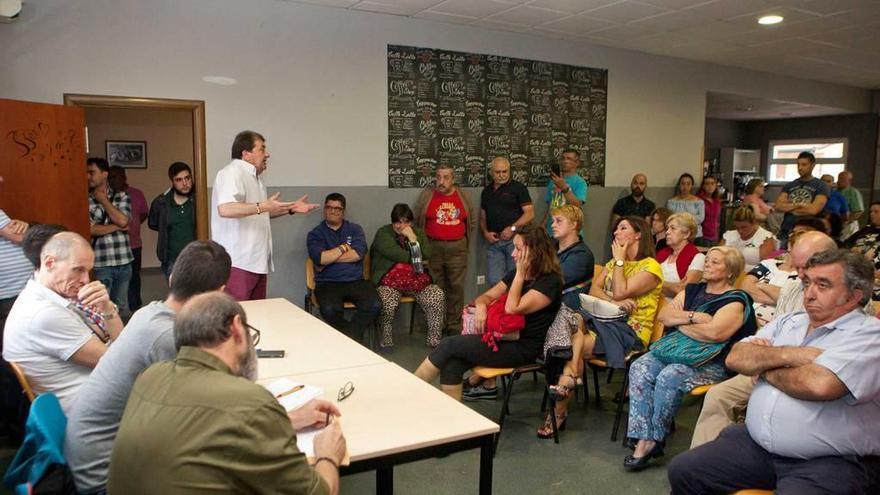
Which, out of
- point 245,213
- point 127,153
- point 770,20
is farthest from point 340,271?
point 127,153

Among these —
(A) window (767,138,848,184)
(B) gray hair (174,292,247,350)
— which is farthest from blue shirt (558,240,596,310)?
(A) window (767,138,848,184)

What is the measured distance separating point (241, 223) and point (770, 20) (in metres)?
5.07

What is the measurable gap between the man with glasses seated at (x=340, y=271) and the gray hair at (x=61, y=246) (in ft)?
9.04

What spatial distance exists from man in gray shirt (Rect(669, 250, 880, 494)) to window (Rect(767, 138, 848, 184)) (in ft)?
38.6

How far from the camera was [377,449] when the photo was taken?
5.96 ft

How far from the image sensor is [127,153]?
29.6 feet

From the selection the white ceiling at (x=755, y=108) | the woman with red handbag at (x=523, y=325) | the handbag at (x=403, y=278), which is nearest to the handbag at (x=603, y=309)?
the woman with red handbag at (x=523, y=325)

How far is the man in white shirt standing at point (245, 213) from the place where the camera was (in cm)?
409

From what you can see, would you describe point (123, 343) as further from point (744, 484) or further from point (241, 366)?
point (744, 484)

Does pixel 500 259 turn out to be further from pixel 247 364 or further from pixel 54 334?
pixel 247 364

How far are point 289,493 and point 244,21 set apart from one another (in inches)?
182

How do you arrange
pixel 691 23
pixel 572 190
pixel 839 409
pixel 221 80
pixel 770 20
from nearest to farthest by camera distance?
pixel 839 409 → pixel 221 80 → pixel 770 20 → pixel 691 23 → pixel 572 190

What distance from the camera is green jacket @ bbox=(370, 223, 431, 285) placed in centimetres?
552

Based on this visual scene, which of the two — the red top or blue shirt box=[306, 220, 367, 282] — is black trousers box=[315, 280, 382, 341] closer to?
blue shirt box=[306, 220, 367, 282]
